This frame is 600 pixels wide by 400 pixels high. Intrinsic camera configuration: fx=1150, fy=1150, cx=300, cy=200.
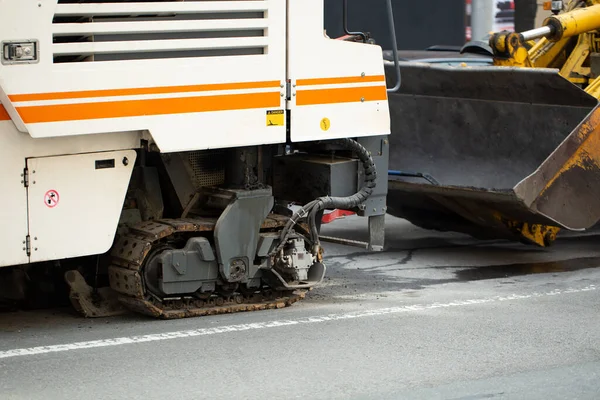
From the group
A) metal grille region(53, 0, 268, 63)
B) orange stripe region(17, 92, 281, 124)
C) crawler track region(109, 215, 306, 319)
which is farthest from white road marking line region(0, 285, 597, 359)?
metal grille region(53, 0, 268, 63)

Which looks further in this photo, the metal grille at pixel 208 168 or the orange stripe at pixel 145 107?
the metal grille at pixel 208 168

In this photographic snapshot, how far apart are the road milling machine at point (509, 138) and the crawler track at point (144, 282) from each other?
2.76 m

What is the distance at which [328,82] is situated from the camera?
25.0 ft

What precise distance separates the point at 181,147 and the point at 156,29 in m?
0.73

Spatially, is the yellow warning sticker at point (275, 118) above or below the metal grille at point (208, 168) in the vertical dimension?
above

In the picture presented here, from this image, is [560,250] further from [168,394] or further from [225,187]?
[168,394]

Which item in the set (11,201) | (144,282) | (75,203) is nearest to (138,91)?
(75,203)

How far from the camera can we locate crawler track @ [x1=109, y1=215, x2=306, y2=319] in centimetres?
717

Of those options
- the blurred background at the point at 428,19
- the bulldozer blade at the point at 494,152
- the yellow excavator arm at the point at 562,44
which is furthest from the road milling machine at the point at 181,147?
the blurred background at the point at 428,19

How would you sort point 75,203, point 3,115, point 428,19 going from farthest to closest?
1. point 428,19
2. point 75,203
3. point 3,115

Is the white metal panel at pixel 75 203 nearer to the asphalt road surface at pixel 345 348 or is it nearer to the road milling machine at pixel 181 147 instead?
the road milling machine at pixel 181 147

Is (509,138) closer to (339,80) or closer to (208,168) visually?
(339,80)

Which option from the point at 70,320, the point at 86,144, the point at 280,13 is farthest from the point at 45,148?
the point at 280,13

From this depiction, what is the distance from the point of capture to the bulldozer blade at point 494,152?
9430mm
